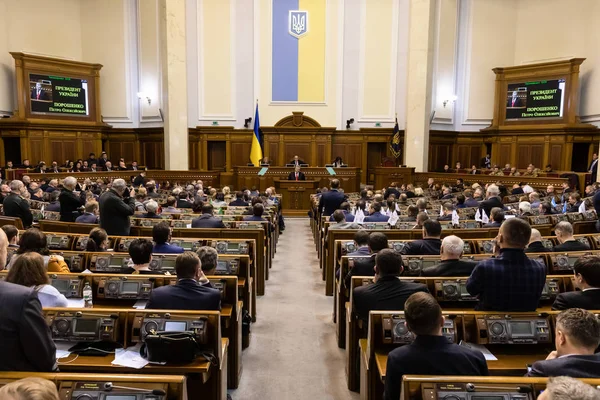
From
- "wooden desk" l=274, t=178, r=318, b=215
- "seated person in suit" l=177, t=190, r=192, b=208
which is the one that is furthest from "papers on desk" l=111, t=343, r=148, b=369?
→ "wooden desk" l=274, t=178, r=318, b=215

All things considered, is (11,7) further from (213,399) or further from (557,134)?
(557,134)

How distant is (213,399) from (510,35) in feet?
66.9

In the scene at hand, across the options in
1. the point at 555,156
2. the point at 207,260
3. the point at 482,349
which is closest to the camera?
the point at 482,349

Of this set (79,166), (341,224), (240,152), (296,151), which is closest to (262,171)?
(296,151)

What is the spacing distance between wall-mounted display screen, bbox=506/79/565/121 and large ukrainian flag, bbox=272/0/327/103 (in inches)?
294

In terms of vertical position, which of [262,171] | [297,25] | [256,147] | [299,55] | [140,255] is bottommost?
[140,255]

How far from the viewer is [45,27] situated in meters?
18.1

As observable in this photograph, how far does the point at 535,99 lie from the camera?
17438 millimetres

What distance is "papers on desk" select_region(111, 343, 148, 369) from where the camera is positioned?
2869mm

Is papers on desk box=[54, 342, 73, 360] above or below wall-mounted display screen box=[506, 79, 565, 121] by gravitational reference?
below

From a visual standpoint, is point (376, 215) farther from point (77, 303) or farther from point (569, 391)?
point (569, 391)

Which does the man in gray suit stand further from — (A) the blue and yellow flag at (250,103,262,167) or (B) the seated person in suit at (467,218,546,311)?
(A) the blue and yellow flag at (250,103,262,167)

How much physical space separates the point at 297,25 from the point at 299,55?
1.17 metres

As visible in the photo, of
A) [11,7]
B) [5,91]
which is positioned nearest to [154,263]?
[5,91]
